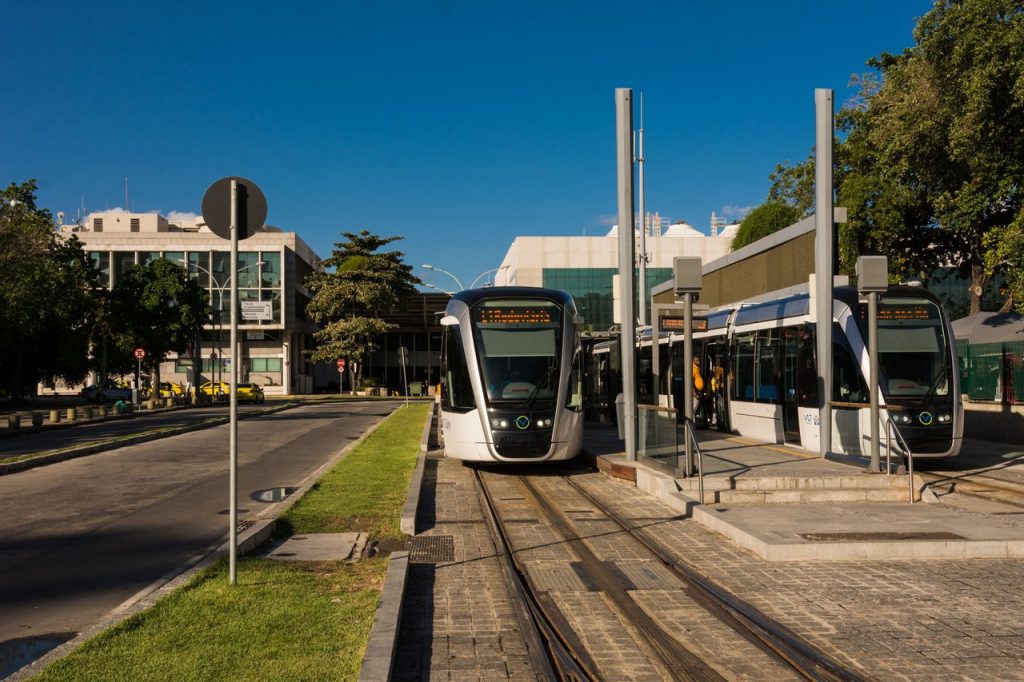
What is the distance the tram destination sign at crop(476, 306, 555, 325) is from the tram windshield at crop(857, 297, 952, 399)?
18.0 feet

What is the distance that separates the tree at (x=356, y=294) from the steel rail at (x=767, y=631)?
53.9 metres

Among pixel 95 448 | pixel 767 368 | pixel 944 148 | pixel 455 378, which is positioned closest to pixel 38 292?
pixel 95 448

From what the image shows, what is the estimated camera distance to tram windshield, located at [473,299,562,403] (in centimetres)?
1462

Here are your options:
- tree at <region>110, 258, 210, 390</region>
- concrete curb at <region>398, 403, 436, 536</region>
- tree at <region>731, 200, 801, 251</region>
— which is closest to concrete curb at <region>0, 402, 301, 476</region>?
concrete curb at <region>398, 403, 436, 536</region>

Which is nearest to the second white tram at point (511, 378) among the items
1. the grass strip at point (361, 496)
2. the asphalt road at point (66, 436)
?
the grass strip at point (361, 496)

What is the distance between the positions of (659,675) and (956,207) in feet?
73.7

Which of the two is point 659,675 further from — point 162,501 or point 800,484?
point 162,501

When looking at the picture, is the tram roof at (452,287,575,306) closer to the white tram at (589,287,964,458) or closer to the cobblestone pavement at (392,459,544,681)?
the white tram at (589,287,964,458)

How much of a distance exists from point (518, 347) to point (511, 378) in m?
0.59

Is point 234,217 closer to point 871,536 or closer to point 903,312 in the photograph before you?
point 871,536

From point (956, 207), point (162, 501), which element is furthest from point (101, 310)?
point (956, 207)

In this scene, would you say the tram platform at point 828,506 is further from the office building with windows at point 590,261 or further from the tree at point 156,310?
the office building with windows at point 590,261

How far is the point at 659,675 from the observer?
512 cm

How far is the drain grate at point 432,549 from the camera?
27.2 feet
